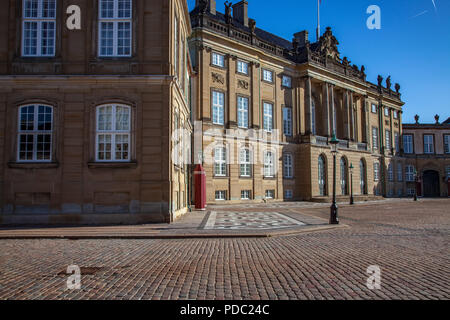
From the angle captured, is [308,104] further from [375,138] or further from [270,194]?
[375,138]

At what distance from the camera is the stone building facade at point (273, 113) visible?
32.8 metres

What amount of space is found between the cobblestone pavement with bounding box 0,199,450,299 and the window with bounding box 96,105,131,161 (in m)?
5.44

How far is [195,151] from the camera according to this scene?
31625 mm

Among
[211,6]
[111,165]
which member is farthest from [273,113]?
[111,165]

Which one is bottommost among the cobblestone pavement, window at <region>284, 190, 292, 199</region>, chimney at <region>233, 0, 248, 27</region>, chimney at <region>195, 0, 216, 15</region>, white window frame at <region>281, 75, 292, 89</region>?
the cobblestone pavement

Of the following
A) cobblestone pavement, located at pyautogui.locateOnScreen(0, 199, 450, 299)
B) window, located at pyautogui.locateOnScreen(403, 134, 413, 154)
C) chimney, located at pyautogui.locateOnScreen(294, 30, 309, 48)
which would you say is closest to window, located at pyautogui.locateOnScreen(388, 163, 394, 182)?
window, located at pyautogui.locateOnScreen(403, 134, 413, 154)

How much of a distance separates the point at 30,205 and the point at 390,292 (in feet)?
48.8

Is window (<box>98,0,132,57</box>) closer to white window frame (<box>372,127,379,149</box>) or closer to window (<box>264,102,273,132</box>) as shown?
window (<box>264,102,273,132</box>)

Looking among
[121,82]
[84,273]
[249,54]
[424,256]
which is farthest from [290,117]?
[84,273]

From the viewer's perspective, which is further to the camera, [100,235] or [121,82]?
[121,82]

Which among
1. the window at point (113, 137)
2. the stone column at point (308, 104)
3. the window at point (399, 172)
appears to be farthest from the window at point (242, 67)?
the window at point (399, 172)

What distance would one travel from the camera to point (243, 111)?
36.1 meters

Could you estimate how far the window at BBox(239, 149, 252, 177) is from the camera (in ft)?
114
